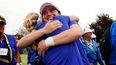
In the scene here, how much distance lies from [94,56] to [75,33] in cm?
586

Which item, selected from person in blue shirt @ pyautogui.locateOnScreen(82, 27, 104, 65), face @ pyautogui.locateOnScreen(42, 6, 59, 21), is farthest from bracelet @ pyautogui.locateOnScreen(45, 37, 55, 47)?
person in blue shirt @ pyautogui.locateOnScreen(82, 27, 104, 65)

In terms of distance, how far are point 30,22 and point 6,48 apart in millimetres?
3134

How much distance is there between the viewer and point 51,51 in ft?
14.3

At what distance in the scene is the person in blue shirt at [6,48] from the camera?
26.0ft

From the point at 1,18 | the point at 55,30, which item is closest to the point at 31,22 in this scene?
the point at 55,30

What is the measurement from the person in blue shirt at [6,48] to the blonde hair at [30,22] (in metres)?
2.80

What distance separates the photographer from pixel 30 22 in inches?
199

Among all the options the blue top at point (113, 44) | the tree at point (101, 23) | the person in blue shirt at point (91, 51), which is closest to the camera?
the blue top at point (113, 44)

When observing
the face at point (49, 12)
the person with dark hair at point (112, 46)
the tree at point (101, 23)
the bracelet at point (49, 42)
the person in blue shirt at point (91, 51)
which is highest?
the face at point (49, 12)

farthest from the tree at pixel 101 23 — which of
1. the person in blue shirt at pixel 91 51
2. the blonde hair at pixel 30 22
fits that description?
the blonde hair at pixel 30 22

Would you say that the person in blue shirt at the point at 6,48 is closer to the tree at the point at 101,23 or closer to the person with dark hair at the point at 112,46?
the person with dark hair at the point at 112,46

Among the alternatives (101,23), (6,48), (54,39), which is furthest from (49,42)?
(101,23)

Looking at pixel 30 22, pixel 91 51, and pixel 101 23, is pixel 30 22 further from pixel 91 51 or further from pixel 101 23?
pixel 101 23

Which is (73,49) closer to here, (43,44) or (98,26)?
(43,44)
